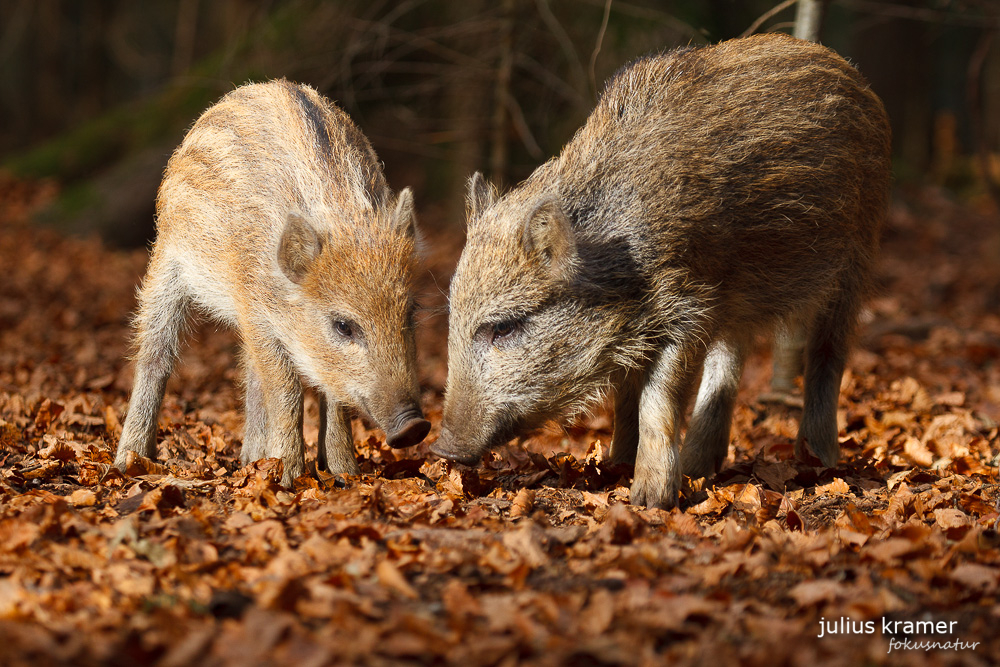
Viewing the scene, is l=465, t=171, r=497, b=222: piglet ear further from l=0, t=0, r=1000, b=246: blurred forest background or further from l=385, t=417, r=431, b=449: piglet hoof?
l=0, t=0, r=1000, b=246: blurred forest background

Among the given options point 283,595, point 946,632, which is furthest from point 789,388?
point 283,595

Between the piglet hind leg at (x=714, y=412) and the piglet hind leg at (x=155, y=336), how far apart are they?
9.63 ft

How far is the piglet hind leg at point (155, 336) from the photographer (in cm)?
504

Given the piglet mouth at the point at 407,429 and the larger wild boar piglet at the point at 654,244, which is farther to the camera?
the larger wild boar piglet at the point at 654,244

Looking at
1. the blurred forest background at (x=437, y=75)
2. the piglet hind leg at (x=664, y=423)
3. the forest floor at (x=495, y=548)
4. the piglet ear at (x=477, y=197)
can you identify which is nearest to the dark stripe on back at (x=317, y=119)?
the piglet ear at (x=477, y=197)

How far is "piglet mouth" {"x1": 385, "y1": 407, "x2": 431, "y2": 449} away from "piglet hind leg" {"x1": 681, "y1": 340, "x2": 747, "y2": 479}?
1.60 meters

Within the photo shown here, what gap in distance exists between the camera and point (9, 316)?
8.55 m

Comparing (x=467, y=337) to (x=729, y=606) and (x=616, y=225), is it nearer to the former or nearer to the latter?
(x=616, y=225)

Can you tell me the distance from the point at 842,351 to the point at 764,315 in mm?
731

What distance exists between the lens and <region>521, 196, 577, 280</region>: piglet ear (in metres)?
4.22


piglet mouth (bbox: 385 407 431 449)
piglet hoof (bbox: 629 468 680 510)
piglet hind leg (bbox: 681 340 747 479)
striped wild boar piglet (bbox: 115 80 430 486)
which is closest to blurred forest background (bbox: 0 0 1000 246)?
striped wild boar piglet (bbox: 115 80 430 486)

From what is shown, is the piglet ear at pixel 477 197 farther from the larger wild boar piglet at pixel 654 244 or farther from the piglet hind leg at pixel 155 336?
the piglet hind leg at pixel 155 336

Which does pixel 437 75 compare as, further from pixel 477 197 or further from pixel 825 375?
pixel 825 375

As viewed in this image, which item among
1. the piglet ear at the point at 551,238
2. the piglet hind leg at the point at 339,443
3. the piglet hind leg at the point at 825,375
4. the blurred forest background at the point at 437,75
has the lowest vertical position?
the piglet hind leg at the point at 339,443
